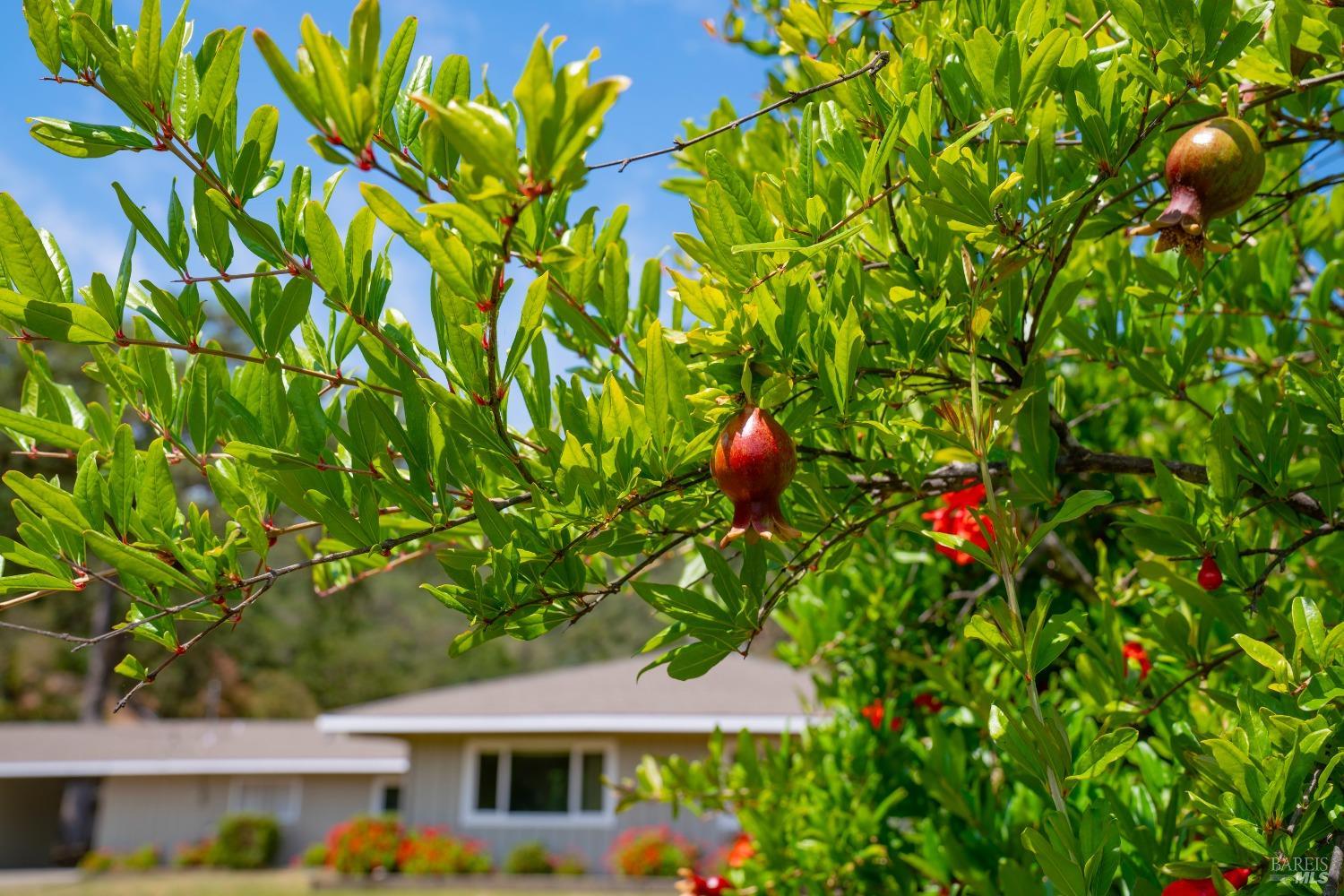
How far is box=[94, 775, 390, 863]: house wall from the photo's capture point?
2395cm

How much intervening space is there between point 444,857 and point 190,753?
979 centimetres

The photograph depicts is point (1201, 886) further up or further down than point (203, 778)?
further up

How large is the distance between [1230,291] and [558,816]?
18.8m

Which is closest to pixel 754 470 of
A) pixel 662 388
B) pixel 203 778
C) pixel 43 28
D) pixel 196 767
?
pixel 662 388

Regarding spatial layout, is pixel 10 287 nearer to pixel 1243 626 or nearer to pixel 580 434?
pixel 580 434

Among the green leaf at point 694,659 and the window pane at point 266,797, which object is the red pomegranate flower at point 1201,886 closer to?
the green leaf at point 694,659

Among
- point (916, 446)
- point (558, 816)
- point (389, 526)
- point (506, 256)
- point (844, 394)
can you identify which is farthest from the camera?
point (558, 816)

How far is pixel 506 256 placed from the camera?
2.85ft

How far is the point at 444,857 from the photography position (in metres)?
18.3

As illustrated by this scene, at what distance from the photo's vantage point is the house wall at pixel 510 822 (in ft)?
61.9

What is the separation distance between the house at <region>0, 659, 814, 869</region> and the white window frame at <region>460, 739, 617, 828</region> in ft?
0.09

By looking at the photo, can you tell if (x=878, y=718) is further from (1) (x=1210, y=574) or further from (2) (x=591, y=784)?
(2) (x=591, y=784)

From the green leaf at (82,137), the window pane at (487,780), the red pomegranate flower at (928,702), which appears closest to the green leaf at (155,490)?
the green leaf at (82,137)

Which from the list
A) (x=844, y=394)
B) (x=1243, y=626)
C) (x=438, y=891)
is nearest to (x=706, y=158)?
(x=844, y=394)
